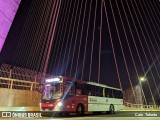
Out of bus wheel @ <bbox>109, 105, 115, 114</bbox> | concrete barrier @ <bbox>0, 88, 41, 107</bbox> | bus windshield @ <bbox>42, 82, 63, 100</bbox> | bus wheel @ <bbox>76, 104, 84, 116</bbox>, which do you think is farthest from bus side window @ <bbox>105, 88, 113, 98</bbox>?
bus windshield @ <bbox>42, 82, 63, 100</bbox>

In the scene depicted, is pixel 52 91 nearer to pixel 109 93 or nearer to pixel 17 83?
pixel 17 83

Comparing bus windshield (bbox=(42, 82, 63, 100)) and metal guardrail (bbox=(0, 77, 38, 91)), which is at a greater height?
metal guardrail (bbox=(0, 77, 38, 91))

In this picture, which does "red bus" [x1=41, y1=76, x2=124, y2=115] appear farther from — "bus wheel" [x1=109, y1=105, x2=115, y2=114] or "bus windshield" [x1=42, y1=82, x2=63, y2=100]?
"bus wheel" [x1=109, y1=105, x2=115, y2=114]

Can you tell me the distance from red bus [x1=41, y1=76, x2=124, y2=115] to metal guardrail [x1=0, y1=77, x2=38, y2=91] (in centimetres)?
169

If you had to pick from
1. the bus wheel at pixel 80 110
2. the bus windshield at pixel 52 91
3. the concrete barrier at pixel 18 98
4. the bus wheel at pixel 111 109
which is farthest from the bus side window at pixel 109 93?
the bus windshield at pixel 52 91

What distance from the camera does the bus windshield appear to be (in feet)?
45.3

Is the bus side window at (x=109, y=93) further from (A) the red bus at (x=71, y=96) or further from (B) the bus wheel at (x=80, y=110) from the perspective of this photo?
(B) the bus wheel at (x=80, y=110)

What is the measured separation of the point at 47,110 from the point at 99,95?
492 centimetres

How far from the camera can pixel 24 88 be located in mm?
15680

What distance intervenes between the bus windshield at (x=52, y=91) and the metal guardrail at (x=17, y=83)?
1831 mm

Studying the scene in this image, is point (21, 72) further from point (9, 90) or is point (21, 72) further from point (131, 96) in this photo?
point (131, 96)

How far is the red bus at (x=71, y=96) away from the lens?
13.6m

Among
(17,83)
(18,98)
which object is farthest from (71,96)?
(17,83)

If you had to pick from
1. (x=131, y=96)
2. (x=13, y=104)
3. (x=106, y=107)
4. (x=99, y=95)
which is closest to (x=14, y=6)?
(x=13, y=104)
